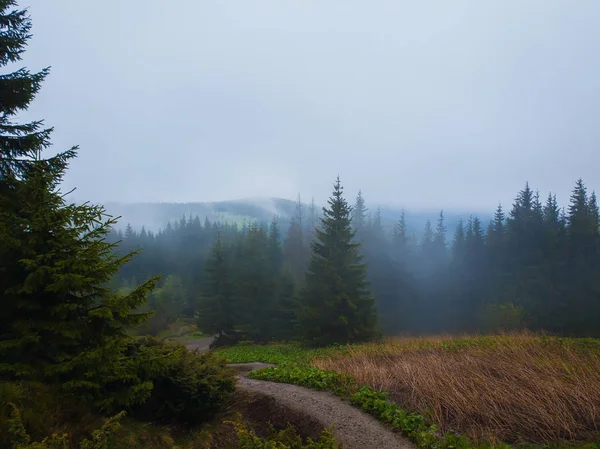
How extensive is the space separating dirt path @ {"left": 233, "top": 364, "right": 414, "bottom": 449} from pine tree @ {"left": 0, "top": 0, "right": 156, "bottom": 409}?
3292 mm

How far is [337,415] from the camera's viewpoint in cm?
651

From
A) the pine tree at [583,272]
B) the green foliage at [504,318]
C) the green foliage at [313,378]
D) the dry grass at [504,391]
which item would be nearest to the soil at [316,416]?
the green foliage at [313,378]

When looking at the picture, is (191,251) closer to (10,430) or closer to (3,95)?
(3,95)

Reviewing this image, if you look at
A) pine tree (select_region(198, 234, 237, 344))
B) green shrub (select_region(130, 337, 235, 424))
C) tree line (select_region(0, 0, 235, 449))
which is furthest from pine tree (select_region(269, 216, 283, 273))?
tree line (select_region(0, 0, 235, 449))

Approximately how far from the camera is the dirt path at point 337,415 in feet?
17.7

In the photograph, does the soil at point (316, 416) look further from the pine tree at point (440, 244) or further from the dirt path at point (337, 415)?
the pine tree at point (440, 244)

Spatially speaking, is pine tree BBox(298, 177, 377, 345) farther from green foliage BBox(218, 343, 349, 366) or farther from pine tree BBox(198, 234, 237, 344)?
pine tree BBox(198, 234, 237, 344)

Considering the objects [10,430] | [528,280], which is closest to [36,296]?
[10,430]

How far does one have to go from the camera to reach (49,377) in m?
4.07

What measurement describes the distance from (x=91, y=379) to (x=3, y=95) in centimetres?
579

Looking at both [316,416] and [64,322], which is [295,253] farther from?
[64,322]

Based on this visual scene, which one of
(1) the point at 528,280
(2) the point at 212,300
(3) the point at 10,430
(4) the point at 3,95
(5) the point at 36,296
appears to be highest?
(4) the point at 3,95

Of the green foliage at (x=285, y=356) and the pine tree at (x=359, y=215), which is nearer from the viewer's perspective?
the green foliage at (x=285, y=356)

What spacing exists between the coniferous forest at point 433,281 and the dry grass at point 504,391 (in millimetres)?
13593
